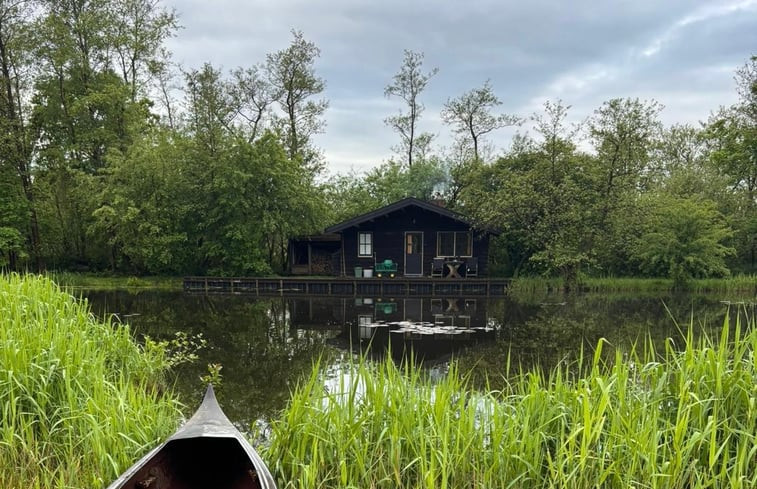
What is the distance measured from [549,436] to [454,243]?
58.9 feet

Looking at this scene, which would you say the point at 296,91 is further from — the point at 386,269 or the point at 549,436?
the point at 549,436

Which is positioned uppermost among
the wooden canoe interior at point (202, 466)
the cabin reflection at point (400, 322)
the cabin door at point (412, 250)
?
the cabin door at point (412, 250)

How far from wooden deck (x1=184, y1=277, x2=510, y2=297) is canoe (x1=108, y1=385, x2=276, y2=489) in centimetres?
1422

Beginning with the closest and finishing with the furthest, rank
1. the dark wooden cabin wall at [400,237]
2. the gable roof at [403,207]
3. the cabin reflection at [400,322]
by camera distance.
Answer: the cabin reflection at [400,322] → the gable roof at [403,207] → the dark wooden cabin wall at [400,237]

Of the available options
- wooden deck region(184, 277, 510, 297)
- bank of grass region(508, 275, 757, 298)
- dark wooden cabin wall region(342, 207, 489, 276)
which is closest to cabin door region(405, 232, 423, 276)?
dark wooden cabin wall region(342, 207, 489, 276)

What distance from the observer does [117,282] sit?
1972 centimetres

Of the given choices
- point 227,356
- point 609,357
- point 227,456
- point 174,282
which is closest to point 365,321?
point 227,356

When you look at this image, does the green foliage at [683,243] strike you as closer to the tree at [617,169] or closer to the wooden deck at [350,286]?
the tree at [617,169]

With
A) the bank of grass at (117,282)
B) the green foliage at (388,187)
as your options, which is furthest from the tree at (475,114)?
the bank of grass at (117,282)

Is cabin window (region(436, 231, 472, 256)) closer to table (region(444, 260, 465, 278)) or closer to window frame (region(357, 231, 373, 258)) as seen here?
table (region(444, 260, 465, 278))

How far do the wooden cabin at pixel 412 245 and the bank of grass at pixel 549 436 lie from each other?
55.2 feet

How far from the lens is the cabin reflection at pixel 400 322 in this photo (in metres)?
8.70

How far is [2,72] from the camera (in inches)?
816

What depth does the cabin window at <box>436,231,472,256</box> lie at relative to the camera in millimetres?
20547
